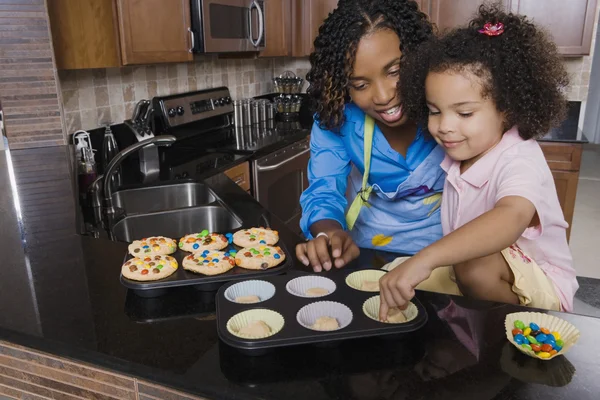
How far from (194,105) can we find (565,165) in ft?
7.39

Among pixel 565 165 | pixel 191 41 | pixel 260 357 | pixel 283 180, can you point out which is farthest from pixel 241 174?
pixel 565 165

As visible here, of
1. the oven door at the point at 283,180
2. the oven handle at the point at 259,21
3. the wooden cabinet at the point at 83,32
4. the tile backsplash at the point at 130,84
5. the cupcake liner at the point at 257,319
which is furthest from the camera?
the oven handle at the point at 259,21

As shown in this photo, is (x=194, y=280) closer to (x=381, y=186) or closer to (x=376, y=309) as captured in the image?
(x=376, y=309)

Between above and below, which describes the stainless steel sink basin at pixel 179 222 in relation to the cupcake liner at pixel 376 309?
below

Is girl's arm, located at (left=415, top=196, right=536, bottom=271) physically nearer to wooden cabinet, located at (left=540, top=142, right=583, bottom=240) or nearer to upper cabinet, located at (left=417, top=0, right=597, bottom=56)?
wooden cabinet, located at (left=540, top=142, right=583, bottom=240)

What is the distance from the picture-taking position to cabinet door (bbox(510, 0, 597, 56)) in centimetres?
319

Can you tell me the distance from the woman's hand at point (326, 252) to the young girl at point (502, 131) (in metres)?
0.24

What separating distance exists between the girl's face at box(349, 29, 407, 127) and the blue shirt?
0.20 meters

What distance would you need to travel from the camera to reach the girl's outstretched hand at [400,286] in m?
0.78

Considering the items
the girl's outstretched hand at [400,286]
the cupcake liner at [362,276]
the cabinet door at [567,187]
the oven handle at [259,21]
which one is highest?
the oven handle at [259,21]

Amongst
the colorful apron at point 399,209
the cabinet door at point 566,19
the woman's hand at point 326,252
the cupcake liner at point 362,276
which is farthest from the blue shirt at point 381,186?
the cabinet door at point 566,19

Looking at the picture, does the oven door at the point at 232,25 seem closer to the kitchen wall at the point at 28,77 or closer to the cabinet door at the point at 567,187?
the kitchen wall at the point at 28,77

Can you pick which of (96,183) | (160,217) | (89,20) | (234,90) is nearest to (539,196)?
(160,217)

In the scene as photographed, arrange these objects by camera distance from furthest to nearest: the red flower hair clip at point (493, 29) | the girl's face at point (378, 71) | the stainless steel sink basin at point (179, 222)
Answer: the stainless steel sink basin at point (179, 222) → the girl's face at point (378, 71) → the red flower hair clip at point (493, 29)
